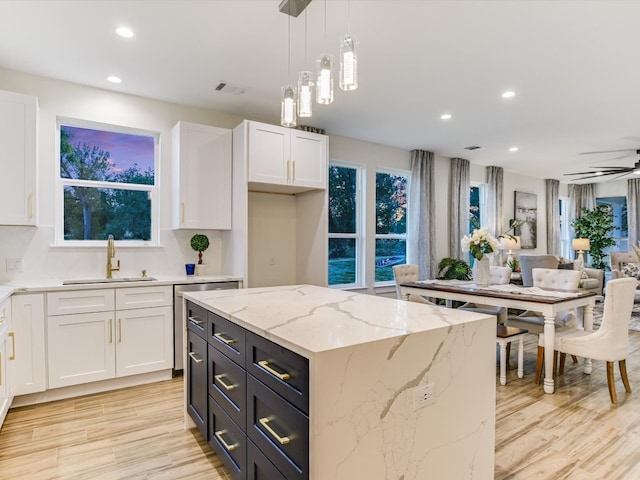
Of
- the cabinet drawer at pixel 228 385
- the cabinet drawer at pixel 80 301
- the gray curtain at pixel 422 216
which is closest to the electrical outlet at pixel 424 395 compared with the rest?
the cabinet drawer at pixel 228 385

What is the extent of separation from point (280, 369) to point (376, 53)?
2622 mm

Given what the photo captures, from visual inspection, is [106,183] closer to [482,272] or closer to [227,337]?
[227,337]

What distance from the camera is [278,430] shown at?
1.44 meters

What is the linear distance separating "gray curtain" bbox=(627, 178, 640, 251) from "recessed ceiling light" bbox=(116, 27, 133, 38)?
1043 cm

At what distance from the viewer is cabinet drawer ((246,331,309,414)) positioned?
126 centimetres

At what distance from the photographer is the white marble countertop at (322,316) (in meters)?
1.35

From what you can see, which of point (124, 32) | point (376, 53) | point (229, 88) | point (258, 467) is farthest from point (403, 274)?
point (124, 32)

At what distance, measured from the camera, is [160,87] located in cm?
363

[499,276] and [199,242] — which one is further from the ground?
[199,242]

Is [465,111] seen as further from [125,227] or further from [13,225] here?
[13,225]

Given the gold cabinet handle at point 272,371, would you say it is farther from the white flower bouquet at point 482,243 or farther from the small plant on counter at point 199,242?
the white flower bouquet at point 482,243

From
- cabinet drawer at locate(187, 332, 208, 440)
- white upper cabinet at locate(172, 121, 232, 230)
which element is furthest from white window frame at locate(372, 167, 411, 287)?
cabinet drawer at locate(187, 332, 208, 440)

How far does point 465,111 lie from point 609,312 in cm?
256

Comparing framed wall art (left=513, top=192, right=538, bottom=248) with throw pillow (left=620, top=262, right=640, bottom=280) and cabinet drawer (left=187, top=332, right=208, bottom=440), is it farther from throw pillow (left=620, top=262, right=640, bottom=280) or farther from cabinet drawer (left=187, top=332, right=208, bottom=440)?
cabinet drawer (left=187, top=332, right=208, bottom=440)
